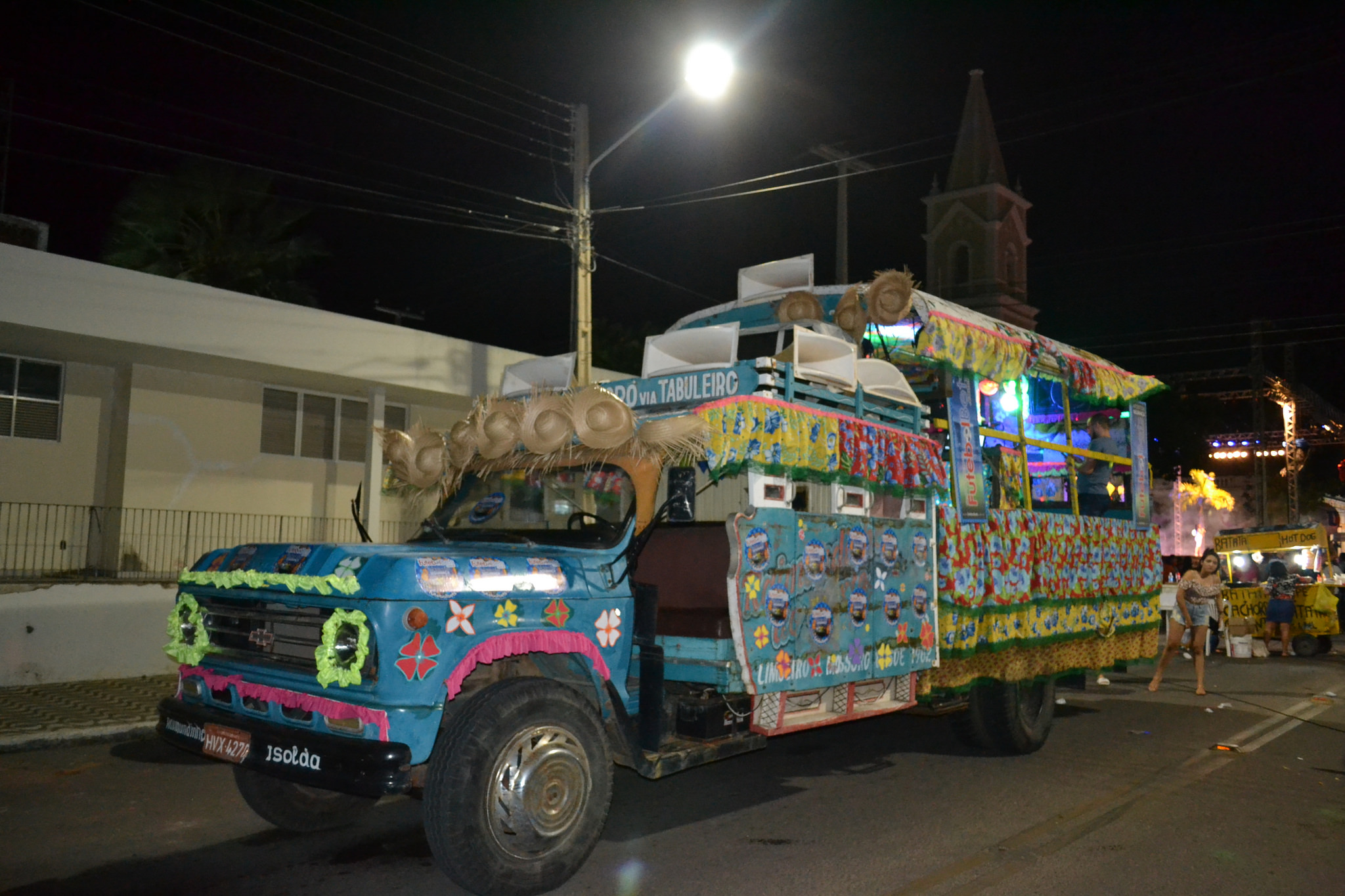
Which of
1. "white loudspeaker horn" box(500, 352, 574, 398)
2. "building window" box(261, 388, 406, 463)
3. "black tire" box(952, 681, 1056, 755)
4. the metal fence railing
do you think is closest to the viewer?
"white loudspeaker horn" box(500, 352, 574, 398)

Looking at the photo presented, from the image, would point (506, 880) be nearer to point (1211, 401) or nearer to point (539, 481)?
point (539, 481)

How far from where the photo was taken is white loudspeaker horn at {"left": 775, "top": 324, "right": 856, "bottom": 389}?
6.40 meters

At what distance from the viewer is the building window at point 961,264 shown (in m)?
49.8

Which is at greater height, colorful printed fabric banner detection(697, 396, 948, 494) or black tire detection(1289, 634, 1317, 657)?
colorful printed fabric banner detection(697, 396, 948, 494)

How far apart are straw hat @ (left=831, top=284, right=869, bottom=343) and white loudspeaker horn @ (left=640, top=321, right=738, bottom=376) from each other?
4.98ft

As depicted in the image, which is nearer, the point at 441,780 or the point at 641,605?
the point at 441,780

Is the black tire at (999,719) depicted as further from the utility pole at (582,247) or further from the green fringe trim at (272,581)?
the utility pole at (582,247)

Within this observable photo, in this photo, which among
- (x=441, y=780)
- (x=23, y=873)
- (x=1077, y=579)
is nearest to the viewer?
(x=441, y=780)

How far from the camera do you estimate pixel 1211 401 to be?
57500mm

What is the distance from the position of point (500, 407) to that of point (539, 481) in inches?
20.1

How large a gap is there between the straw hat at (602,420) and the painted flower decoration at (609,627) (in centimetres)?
95

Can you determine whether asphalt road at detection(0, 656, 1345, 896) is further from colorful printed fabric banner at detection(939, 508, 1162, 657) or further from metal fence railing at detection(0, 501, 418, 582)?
metal fence railing at detection(0, 501, 418, 582)

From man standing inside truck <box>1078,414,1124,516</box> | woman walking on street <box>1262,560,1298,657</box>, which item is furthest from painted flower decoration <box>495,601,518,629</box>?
woman walking on street <box>1262,560,1298,657</box>

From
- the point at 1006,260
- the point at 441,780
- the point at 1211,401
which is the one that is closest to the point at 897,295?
the point at 441,780
